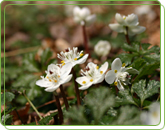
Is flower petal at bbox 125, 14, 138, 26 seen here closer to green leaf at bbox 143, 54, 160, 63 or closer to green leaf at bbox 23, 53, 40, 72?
green leaf at bbox 143, 54, 160, 63

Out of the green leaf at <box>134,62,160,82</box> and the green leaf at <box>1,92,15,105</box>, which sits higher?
the green leaf at <box>134,62,160,82</box>

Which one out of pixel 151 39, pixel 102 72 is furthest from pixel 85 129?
pixel 151 39

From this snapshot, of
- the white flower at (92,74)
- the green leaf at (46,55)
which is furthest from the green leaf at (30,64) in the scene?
the white flower at (92,74)

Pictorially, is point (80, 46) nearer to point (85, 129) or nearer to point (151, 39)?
point (151, 39)

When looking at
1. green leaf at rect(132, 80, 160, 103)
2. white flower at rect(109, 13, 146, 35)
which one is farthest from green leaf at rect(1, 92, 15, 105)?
white flower at rect(109, 13, 146, 35)

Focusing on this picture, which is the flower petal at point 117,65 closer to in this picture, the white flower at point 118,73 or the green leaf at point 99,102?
the white flower at point 118,73
